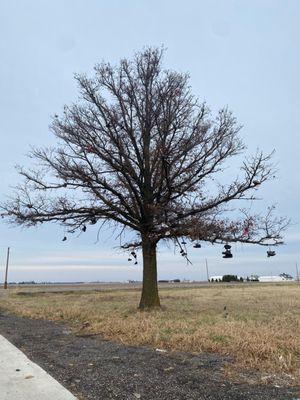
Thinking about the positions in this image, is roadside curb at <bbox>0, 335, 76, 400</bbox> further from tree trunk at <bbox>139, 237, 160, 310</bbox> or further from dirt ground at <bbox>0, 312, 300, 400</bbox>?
tree trunk at <bbox>139, 237, 160, 310</bbox>

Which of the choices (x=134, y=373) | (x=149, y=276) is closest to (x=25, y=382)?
(x=134, y=373)

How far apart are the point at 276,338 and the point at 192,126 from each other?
9.62 meters

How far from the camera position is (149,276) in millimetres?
16688

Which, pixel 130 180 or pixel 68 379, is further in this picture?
pixel 130 180

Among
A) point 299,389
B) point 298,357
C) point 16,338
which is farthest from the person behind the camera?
point 16,338

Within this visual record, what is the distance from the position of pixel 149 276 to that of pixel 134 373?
1002 centimetres

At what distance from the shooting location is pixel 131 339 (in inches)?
378

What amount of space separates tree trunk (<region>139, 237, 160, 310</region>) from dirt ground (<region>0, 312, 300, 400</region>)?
685cm

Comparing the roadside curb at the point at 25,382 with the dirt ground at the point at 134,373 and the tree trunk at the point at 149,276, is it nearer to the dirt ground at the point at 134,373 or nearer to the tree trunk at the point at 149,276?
the dirt ground at the point at 134,373

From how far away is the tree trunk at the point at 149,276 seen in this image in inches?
648

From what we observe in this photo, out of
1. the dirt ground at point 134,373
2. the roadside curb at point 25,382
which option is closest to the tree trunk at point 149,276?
the dirt ground at point 134,373

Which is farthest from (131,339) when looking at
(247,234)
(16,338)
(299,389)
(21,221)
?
(21,221)

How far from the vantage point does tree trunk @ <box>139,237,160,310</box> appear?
1647cm

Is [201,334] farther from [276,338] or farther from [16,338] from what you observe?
[16,338]
